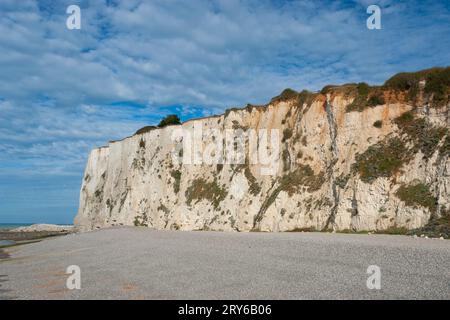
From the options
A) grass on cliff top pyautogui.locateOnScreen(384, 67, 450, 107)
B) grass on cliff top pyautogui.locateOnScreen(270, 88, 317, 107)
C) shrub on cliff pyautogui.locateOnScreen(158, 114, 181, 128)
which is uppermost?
shrub on cliff pyautogui.locateOnScreen(158, 114, 181, 128)

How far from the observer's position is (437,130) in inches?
885

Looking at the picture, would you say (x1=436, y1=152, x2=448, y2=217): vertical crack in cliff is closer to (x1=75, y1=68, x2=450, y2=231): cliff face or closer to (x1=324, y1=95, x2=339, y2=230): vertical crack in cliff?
(x1=75, y1=68, x2=450, y2=231): cliff face

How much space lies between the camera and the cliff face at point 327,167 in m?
21.9

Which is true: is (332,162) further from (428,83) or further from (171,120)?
(171,120)

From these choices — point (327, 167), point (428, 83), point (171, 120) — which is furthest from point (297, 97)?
point (171, 120)

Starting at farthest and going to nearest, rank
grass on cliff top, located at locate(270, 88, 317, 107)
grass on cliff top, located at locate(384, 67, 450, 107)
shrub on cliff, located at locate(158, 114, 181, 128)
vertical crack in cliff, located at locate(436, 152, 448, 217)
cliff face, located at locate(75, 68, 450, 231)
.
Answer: shrub on cliff, located at locate(158, 114, 181, 128)
grass on cliff top, located at locate(270, 88, 317, 107)
grass on cliff top, located at locate(384, 67, 450, 107)
cliff face, located at locate(75, 68, 450, 231)
vertical crack in cliff, located at locate(436, 152, 448, 217)

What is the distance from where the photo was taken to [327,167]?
27.9 metres

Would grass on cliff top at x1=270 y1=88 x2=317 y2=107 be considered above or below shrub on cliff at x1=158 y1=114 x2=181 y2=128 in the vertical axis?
below

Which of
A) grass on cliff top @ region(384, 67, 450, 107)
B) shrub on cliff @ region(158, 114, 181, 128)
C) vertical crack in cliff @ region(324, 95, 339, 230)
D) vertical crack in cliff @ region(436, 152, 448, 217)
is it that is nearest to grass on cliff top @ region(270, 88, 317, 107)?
vertical crack in cliff @ region(324, 95, 339, 230)

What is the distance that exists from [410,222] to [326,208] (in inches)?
239

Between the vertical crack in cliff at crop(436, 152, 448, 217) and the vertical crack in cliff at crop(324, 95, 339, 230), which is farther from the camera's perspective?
the vertical crack in cliff at crop(324, 95, 339, 230)

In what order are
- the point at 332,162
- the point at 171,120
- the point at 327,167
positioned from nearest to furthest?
the point at 332,162
the point at 327,167
the point at 171,120

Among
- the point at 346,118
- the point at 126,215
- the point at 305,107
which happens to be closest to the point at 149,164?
the point at 126,215

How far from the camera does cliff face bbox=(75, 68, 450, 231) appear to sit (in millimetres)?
21875
